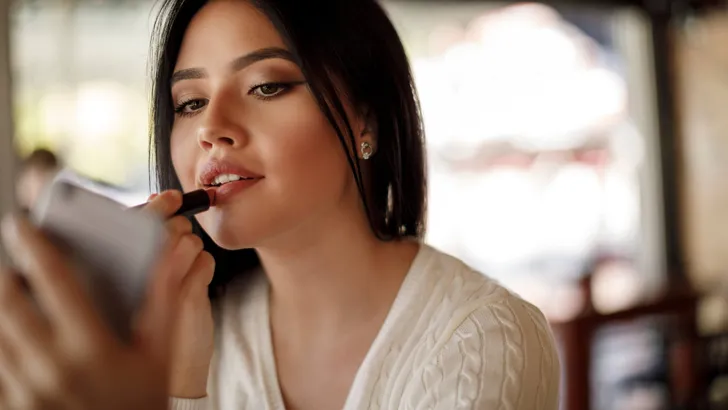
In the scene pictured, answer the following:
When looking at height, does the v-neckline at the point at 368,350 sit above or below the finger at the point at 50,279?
below

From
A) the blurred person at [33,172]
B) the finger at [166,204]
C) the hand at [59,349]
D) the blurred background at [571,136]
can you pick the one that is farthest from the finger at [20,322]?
the blurred background at [571,136]

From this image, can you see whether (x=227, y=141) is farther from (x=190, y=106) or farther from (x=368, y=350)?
(x=368, y=350)

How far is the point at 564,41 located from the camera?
366 centimetres

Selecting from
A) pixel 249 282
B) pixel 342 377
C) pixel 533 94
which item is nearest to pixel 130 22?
pixel 533 94

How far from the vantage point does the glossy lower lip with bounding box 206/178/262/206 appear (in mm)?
761

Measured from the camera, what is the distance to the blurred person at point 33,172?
210 centimetres

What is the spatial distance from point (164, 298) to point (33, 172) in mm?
1844

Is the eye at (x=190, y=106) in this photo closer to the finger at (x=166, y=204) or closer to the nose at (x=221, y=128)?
the nose at (x=221, y=128)

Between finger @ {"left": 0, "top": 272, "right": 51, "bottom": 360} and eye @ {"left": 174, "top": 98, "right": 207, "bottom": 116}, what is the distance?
417 millimetres

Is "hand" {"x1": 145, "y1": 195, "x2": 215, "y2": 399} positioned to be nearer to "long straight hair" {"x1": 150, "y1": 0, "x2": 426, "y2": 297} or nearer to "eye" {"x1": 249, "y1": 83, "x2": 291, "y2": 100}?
"long straight hair" {"x1": 150, "y1": 0, "x2": 426, "y2": 297}

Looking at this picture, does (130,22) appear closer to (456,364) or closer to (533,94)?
(533,94)

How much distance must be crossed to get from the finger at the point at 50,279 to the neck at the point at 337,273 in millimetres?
415

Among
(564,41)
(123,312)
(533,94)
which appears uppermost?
(564,41)

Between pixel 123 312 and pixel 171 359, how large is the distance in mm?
43
